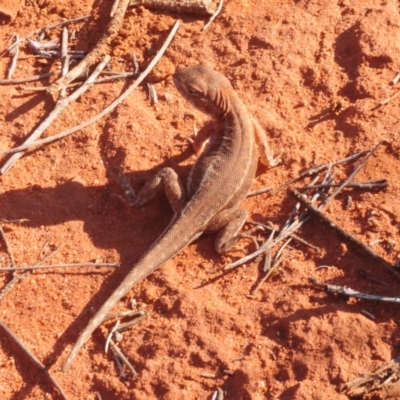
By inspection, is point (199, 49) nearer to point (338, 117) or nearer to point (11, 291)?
point (338, 117)

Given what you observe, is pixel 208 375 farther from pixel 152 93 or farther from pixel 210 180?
pixel 152 93

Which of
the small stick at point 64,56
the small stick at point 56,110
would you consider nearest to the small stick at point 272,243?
the small stick at point 56,110

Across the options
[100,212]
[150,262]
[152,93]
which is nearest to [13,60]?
[152,93]

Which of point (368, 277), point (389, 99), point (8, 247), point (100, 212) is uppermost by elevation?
point (389, 99)

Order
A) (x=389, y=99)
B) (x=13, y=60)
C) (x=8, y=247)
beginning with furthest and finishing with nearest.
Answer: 1. (x=13, y=60)
2. (x=389, y=99)
3. (x=8, y=247)

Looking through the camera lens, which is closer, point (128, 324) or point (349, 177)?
point (128, 324)

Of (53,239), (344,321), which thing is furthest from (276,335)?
(53,239)

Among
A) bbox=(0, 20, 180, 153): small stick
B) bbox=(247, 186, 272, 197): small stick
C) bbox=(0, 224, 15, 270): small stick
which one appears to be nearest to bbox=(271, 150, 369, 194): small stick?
bbox=(247, 186, 272, 197): small stick
